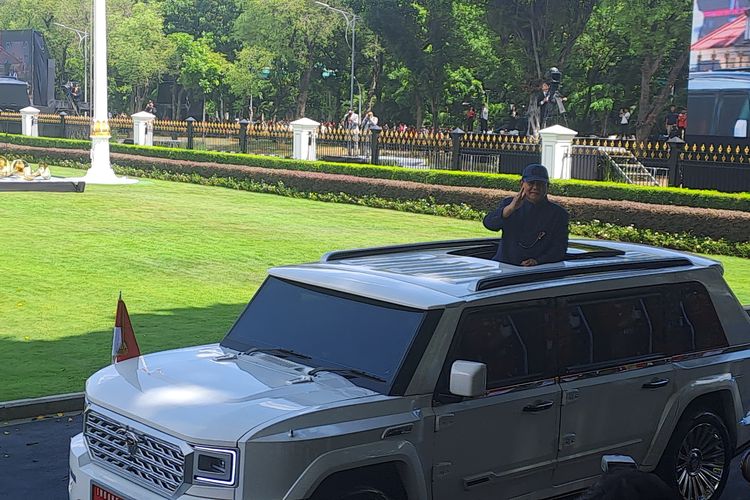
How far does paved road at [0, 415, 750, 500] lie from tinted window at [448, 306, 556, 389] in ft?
7.13

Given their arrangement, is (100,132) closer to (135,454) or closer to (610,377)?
(610,377)

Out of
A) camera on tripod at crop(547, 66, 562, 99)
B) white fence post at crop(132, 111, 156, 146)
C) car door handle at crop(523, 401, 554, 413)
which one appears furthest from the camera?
white fence post at crop(132, 111, 156, 146)

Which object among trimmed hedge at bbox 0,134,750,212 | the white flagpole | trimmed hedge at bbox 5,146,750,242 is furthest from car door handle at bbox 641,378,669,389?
the white flagpole

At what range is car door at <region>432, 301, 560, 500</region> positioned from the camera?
17.0 feet

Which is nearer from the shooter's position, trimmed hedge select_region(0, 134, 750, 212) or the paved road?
the paved road

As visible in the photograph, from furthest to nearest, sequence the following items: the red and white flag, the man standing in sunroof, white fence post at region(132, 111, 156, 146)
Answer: white fence post at region(132, 111, 156, 146) → the man standing in sunroof → the red and white flag

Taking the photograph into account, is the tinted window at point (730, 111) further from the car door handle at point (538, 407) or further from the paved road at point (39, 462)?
the car door handle at point (538, 407)

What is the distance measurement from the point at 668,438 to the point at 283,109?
84.4 m

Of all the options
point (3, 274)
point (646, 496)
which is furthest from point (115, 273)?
point (646, 496)

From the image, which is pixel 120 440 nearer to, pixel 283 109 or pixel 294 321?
pixel 294 321

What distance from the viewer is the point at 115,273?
15211mm

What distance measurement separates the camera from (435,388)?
5.17 meters

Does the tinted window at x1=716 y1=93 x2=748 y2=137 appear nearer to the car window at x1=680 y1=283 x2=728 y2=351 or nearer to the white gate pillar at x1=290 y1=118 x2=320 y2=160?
the white gate pillar at x1=290 y1=118 x2=320 y2=160

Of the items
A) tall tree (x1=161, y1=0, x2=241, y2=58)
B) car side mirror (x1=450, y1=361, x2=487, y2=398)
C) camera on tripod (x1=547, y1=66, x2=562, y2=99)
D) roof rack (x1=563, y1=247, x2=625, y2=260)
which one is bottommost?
car side mirror (x1=450, y1=361, x2=487, y2=398)
